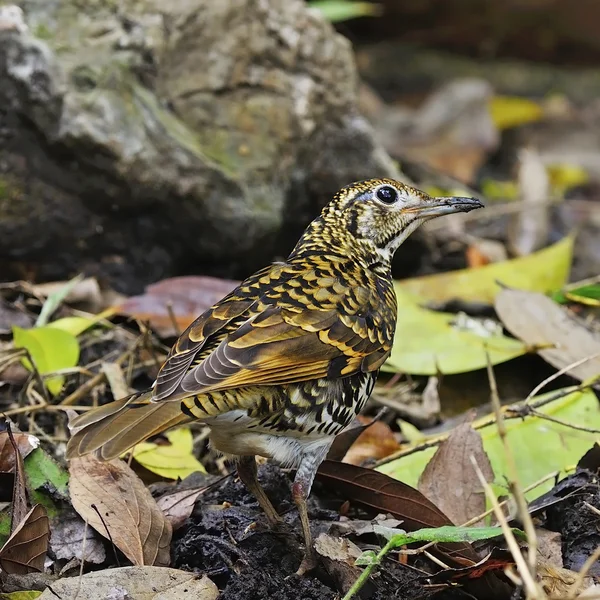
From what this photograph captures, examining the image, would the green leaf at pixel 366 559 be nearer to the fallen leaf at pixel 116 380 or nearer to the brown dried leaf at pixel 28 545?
the brown dried leaf at pixel 28 545

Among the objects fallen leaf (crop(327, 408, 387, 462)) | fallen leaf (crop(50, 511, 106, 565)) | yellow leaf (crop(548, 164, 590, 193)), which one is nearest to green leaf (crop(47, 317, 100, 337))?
fallen leaf (crop(50, 511, 106, 565))

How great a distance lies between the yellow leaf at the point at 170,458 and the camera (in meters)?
4.31

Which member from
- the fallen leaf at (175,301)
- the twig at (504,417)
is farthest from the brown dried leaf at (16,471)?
the twig at (504,417)

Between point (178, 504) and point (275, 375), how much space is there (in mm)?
728

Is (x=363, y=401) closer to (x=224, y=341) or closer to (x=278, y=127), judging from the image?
(x=224, y=341)

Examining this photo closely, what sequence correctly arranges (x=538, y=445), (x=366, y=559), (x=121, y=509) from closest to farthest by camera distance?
1. (x=366, y=559)
2. (x=121, y=509)
3. (x=538, y=445)

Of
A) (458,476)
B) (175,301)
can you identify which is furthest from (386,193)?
(175,301)

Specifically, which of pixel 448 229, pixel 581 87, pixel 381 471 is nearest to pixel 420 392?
pixel 381 471

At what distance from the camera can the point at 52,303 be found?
5.20m

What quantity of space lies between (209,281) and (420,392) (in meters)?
1.29

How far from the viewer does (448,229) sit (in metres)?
7.66

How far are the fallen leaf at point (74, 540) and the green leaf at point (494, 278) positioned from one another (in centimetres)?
289

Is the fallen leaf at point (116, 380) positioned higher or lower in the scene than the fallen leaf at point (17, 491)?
lower

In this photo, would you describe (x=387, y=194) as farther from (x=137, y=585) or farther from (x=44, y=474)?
(x=137, y=585)
